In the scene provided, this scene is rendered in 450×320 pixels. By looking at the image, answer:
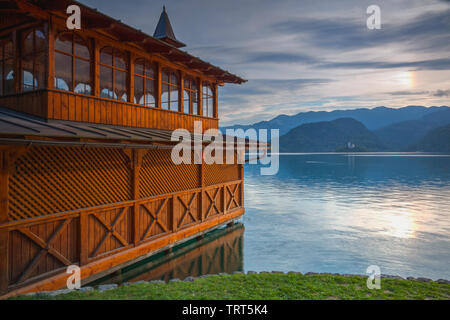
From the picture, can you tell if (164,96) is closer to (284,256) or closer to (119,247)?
(119,247)

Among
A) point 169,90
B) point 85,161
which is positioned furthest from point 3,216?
point 169,90

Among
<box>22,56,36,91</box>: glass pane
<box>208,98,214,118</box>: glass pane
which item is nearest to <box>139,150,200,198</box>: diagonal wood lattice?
<box>22,56,36,91</box>: glass pane

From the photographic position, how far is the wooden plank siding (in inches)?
277

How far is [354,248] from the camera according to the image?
→ 46.5 ft

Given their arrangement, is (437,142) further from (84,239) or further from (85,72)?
(84,239)

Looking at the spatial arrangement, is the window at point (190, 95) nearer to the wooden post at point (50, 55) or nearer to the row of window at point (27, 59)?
the row of window at point (27, 59)

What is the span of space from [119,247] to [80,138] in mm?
3967

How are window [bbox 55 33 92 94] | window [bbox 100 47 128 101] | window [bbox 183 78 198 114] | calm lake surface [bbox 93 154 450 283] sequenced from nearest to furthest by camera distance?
calm lake surface [bbox 93 154 450 283]
window [bbox 100 47 128 101]
window [bbox 55 33 92 94]
window [bbox 183 78 198 114]

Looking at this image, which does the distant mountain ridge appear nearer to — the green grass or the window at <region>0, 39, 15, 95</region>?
the green grass

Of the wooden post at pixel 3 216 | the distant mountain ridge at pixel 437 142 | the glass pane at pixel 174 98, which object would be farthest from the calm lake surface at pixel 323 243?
the distant mountain ridge at pixel 437 142

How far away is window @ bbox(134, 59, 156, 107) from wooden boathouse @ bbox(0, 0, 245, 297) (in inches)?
6.6

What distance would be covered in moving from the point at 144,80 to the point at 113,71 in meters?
1.68

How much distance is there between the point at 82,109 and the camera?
10.3 metres
